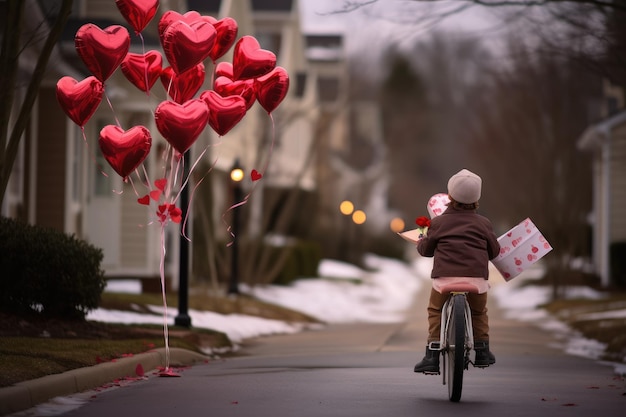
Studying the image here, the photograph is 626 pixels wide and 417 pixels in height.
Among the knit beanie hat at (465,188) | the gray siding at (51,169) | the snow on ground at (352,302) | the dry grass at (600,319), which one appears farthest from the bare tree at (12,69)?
the gray siding at (51,169)

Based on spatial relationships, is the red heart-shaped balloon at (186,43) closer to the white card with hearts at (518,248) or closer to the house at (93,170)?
the white card with hearts at (518,248)

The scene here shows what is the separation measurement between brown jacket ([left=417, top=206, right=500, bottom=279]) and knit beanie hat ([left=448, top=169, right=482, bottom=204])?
0.12 meters

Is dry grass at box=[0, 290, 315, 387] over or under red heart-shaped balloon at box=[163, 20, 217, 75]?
under

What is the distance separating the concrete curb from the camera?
903 centimetres

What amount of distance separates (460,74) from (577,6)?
276 ft

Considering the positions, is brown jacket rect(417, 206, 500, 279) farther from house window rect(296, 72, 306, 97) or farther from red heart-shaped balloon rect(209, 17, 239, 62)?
house window rect(296, 72, 306, 97)

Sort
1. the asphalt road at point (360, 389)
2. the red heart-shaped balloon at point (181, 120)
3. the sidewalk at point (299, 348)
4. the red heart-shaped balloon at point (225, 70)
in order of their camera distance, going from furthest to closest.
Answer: the red heart-shaped balloon at point (225, 70), the red heart-shaped balloon at point (181, 120), the sidewalk at point (299, 348), the asphalt road at point (360, 389)

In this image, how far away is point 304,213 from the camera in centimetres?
4356

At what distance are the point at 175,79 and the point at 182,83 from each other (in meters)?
0.17

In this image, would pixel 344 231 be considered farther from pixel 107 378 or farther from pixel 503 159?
pixel 107 378

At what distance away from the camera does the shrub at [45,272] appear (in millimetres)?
14477

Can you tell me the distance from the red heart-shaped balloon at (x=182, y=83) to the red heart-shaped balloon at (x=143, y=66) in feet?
0.40

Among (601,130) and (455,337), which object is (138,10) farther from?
(601,130)

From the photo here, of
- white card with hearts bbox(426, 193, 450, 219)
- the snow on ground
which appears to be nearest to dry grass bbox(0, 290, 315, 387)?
the snow on ground
